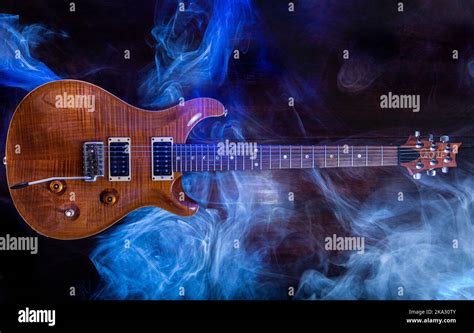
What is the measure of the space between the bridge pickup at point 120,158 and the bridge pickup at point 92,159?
0.05 m

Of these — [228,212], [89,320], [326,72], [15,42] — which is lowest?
[89,320]

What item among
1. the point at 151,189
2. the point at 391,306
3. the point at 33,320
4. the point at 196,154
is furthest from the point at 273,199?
the point at 33,320

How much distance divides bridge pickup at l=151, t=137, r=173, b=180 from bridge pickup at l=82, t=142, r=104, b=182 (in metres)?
0.28

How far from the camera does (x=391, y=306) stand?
2.61 meters

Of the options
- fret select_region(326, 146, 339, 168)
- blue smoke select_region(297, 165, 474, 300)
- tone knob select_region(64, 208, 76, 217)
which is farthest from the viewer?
blue smoke select_region(297, 165, 474, 300)

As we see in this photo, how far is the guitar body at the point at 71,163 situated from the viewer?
2354mm

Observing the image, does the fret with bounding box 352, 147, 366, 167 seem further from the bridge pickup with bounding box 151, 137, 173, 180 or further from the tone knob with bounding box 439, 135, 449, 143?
the bridge pickup with bounding box 151, 137, 173, 180

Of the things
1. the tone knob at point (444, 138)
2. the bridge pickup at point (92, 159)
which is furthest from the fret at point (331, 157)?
the bridge pickup at point (92, 159)

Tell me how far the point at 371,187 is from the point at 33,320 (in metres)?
2.20

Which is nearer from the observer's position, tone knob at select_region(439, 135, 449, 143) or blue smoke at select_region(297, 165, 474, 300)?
tone knob at select_region(439, 135, 449, 143)

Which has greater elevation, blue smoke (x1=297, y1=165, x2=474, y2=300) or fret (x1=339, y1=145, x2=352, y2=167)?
fret (x1=339, y1=145, x2=352, y2=167)

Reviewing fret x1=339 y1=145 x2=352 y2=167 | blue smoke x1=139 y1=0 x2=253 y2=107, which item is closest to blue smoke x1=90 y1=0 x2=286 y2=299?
blue smoke x1=139 y1=0 x2=253 y2=107

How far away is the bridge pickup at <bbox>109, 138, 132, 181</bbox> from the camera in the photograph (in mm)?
2369

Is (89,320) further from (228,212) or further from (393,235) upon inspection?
(393,235)
